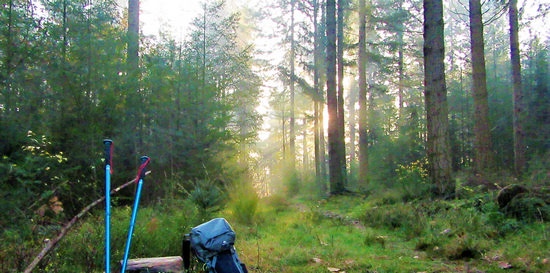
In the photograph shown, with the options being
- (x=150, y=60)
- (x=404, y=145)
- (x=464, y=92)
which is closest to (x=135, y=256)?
(x=150, y=60)

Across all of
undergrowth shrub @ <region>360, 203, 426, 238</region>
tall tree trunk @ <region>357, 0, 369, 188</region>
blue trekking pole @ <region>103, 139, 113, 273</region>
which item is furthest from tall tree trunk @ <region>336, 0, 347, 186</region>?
blue trekking pole @ <region>103, 139, 113, 273</region>

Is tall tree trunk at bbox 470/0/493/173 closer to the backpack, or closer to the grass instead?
the grass

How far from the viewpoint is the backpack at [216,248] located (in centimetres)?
392

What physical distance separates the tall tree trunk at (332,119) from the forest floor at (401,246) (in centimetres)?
629

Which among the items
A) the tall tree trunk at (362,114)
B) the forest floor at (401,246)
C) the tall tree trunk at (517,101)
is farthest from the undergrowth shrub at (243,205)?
the tall tree trunk at (362,114)

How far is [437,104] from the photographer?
8.69m

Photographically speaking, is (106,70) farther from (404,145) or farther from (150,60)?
(404,145)

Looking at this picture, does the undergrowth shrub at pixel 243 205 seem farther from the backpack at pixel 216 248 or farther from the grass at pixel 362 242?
the backpack at pixel 216 248

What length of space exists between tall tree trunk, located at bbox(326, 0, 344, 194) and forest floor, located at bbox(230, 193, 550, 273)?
6.29m

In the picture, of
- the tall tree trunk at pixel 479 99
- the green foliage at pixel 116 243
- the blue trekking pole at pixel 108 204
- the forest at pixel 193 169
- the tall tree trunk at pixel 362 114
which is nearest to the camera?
the blue trekking pole at pixel 108 204

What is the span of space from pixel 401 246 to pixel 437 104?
395 centimetres

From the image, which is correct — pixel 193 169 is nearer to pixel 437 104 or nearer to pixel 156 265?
pixel 437 104

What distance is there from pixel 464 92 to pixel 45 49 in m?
19.4

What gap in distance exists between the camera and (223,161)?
40.9 ft
